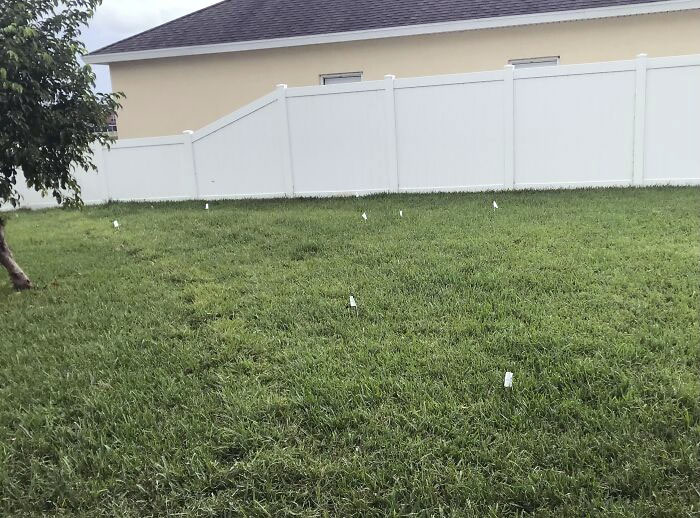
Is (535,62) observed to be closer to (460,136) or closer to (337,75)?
(460,136)

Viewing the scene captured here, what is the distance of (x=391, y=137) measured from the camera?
9.08m

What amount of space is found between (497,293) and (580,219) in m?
2.80

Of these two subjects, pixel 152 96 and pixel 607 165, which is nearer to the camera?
pixel 607 165

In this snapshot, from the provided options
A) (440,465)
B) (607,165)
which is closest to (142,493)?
(440,465)

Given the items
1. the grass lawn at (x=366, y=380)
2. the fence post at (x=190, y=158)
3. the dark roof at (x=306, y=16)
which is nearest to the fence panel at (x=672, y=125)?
the grass lawn at (x=366, y=380)

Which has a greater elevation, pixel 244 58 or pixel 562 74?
pixel 244 58

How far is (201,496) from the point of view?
2.44 meters

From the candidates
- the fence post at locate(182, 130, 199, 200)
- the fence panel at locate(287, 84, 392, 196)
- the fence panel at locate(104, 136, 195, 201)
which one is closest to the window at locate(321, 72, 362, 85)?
the fence panel at locate(287, 84, 392, 196)

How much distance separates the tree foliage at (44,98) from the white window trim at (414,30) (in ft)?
23.4

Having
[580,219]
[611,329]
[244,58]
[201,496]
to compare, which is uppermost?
[244,58]

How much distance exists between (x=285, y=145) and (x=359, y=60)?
11.8ft

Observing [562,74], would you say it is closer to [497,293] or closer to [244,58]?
[497,293]

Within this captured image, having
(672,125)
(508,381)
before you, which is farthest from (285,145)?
(508,381)

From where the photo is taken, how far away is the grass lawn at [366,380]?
2.41m
